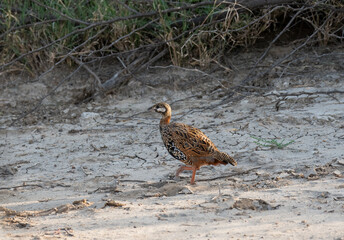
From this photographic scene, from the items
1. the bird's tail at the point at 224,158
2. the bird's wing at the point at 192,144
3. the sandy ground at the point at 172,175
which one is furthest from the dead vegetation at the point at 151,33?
the bird's tail at the point at 224,158

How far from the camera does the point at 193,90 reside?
24.8 ft

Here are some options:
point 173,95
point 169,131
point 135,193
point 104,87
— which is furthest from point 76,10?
point 135,193

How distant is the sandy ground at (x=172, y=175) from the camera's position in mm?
3707

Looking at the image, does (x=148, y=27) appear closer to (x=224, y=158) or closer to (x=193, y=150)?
(x=193, y=150)

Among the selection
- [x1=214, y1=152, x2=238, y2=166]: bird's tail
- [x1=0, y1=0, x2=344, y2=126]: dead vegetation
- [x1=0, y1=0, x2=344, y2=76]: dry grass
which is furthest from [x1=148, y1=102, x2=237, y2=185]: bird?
[x1=0, y1=0, x2=344, y2=76]: dry grass

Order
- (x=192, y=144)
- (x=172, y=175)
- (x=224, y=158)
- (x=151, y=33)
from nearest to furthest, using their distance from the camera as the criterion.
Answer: (x=224, y=158), (x=192, y=144), (x=172, y=175), (x=151, y=33)

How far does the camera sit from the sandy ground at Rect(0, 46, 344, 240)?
371 centimetres

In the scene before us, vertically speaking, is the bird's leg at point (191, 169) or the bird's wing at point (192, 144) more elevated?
the bird's wing at point (192, 144)

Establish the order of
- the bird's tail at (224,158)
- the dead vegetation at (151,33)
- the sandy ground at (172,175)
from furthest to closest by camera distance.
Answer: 1. the dead vegetation at (151,33)
2. the bird's tail at (224,158)
3. the sandy ground at (172,175)

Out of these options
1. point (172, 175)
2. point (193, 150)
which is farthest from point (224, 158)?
point (172, 175)

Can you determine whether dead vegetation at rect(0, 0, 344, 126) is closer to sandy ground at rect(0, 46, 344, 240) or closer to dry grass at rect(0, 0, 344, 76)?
dry grass at rect(0, 0, 344, 76)

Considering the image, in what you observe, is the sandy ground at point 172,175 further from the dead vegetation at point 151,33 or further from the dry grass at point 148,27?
the dry grass at point 148,27

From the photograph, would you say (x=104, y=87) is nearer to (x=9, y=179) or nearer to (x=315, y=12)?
(x=9, y=179)

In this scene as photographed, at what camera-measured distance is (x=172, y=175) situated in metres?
5.18
